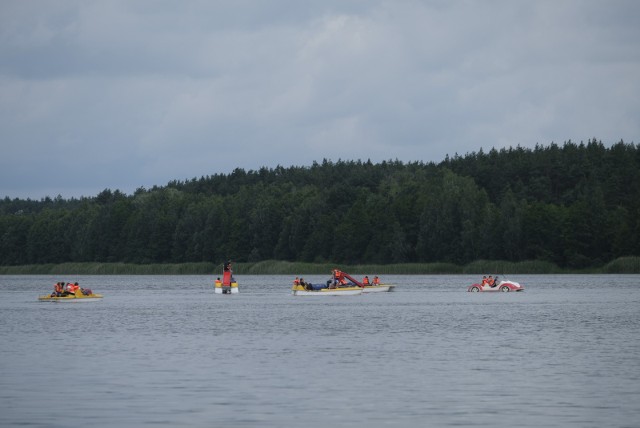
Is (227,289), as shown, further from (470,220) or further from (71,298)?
(470,220)

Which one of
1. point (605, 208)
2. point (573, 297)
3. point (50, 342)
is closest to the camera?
point (50, 342)

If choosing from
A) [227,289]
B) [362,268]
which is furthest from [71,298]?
[362,268]

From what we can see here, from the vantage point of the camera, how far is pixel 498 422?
76.1ft

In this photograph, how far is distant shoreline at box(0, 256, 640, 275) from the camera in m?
149

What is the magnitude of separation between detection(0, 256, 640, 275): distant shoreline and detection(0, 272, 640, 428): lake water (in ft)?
296

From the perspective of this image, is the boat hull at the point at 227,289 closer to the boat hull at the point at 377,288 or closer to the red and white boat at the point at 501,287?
the boat hull at the point at 377,288

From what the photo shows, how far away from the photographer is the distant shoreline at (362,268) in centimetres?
14912

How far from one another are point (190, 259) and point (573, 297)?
127434 millimetres

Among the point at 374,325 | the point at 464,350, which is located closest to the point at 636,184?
the point at 374,325

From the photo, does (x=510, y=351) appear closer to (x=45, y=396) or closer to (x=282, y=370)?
(x=282, y=370)

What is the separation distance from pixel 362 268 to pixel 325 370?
13334 cm

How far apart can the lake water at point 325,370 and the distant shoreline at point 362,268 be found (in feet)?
296

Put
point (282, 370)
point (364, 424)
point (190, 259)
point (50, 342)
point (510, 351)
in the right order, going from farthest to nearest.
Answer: point (190, 259) < point (50, 342) < point (510, 351) < point (282, 370) < point (364, 424)

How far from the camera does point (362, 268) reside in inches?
6506
